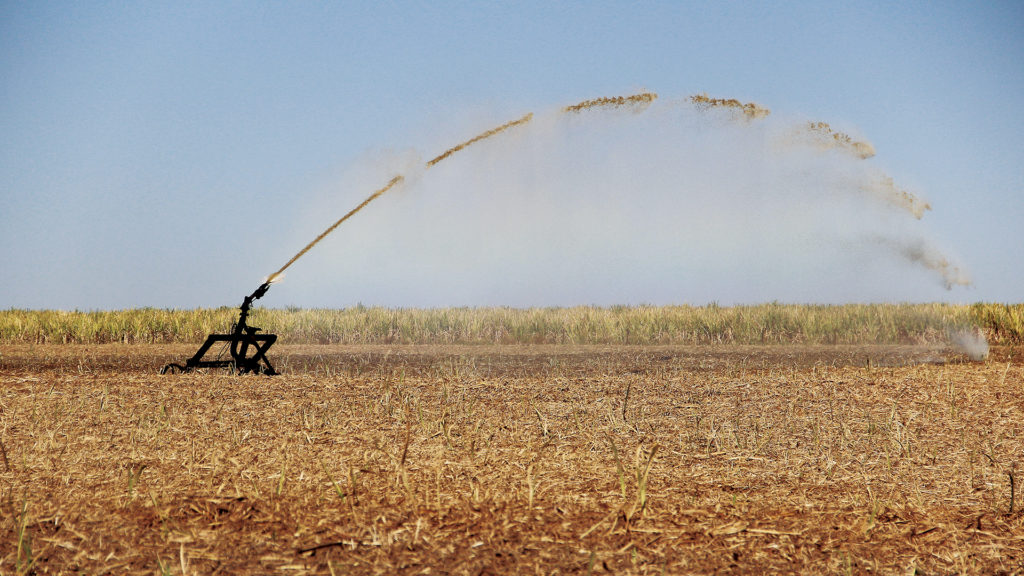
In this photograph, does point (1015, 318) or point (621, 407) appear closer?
point (621, 407)

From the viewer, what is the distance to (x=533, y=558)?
403 centimetres

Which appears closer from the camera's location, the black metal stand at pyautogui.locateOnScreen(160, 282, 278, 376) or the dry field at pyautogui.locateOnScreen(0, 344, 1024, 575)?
the dry field at pyautogui.locateOnScreen(0, 344, 1024, 575)

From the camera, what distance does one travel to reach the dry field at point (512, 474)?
4.25m

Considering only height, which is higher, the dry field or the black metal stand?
the black metal stand

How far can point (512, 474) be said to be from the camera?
5.61 m

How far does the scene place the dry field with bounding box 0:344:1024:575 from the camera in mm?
4250

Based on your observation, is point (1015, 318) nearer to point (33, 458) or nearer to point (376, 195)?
point (376, 195)

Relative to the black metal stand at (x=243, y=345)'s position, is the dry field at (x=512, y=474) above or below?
below

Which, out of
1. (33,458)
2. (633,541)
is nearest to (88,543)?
(33,458)

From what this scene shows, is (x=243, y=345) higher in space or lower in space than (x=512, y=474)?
higher

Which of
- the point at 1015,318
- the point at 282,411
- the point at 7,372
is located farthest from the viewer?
the point at 1015,318

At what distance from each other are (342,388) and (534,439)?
3708 mm

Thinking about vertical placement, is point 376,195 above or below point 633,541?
above

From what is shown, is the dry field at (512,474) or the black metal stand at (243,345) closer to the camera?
the dry field at (512,474)
